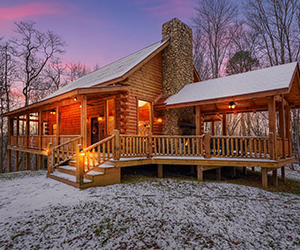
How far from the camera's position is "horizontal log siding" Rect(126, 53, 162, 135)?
9.98 meters

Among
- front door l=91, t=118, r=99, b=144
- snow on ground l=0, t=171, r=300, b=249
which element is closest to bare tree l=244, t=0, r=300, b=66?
snow on ground l=0, t=171, r=300, b=249

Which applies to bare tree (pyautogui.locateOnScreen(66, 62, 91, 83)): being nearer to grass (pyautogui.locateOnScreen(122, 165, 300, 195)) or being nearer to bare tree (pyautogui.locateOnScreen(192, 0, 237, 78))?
bare tree (pyautogui.locateOnScreen(192, 0, 237, 78))

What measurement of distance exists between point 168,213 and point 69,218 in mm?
2380

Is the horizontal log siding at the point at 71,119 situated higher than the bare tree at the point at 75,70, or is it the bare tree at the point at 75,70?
the bare tree at the point at 75,70

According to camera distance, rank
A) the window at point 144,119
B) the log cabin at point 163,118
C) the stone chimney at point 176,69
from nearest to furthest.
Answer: the log cabin at point 163,118 → the stone chimney at point 176,69 → the window at point 144,119

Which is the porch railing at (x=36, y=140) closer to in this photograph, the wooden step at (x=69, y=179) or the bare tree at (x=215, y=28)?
the wooden step at (x=69, y=179)

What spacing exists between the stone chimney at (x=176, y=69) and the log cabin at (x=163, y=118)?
0.20 feet

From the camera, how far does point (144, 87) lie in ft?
36.0

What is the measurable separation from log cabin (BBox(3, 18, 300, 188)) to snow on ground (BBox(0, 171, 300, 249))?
1.42m

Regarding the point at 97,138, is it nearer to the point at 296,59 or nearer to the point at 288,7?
the point at 296,59

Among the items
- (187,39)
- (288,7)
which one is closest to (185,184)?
(187,39)

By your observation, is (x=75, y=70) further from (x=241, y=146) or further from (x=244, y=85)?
(x=241, y=146)

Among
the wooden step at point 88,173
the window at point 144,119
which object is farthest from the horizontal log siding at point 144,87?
the wooden step at point 88,173

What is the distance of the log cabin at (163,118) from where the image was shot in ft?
23.7
